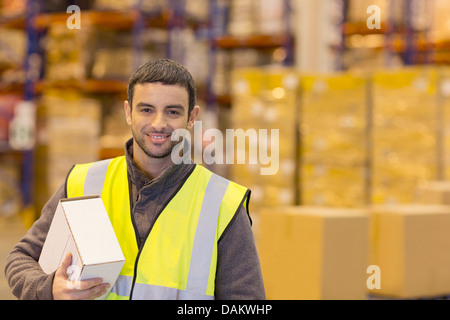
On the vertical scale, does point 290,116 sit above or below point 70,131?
above

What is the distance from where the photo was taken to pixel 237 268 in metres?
1.71

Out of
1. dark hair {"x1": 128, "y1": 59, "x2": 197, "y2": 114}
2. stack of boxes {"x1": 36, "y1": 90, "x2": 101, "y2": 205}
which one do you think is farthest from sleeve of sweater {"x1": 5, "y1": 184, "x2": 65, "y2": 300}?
stack of boxes {"x1": 36, "y1": 90, "x2": 101, "y2": 205}

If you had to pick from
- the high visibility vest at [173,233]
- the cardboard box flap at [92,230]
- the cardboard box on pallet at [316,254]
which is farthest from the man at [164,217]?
the cardboard box on pallet at [316,254]

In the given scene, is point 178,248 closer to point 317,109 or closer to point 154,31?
point 317,109

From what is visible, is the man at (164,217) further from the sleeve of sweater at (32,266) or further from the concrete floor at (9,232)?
the concrete floor at (9,232)

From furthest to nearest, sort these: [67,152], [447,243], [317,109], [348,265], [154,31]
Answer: [154,31] → [67,152] → [317,109] → [447,243] → [348,265]

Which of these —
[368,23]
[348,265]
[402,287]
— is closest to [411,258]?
[402,287]

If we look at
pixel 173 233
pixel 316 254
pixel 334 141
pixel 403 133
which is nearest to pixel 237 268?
pixel 173 233

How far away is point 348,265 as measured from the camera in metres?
3.73

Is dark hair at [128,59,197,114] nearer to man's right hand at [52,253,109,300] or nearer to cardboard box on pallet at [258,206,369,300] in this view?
man's right hand at [52,253,109,300]

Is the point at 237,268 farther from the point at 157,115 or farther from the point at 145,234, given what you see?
the point at 157,115

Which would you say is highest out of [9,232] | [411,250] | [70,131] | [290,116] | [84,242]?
[290,116]

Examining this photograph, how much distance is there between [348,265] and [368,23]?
4.02 m

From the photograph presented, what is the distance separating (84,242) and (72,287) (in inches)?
4.5
